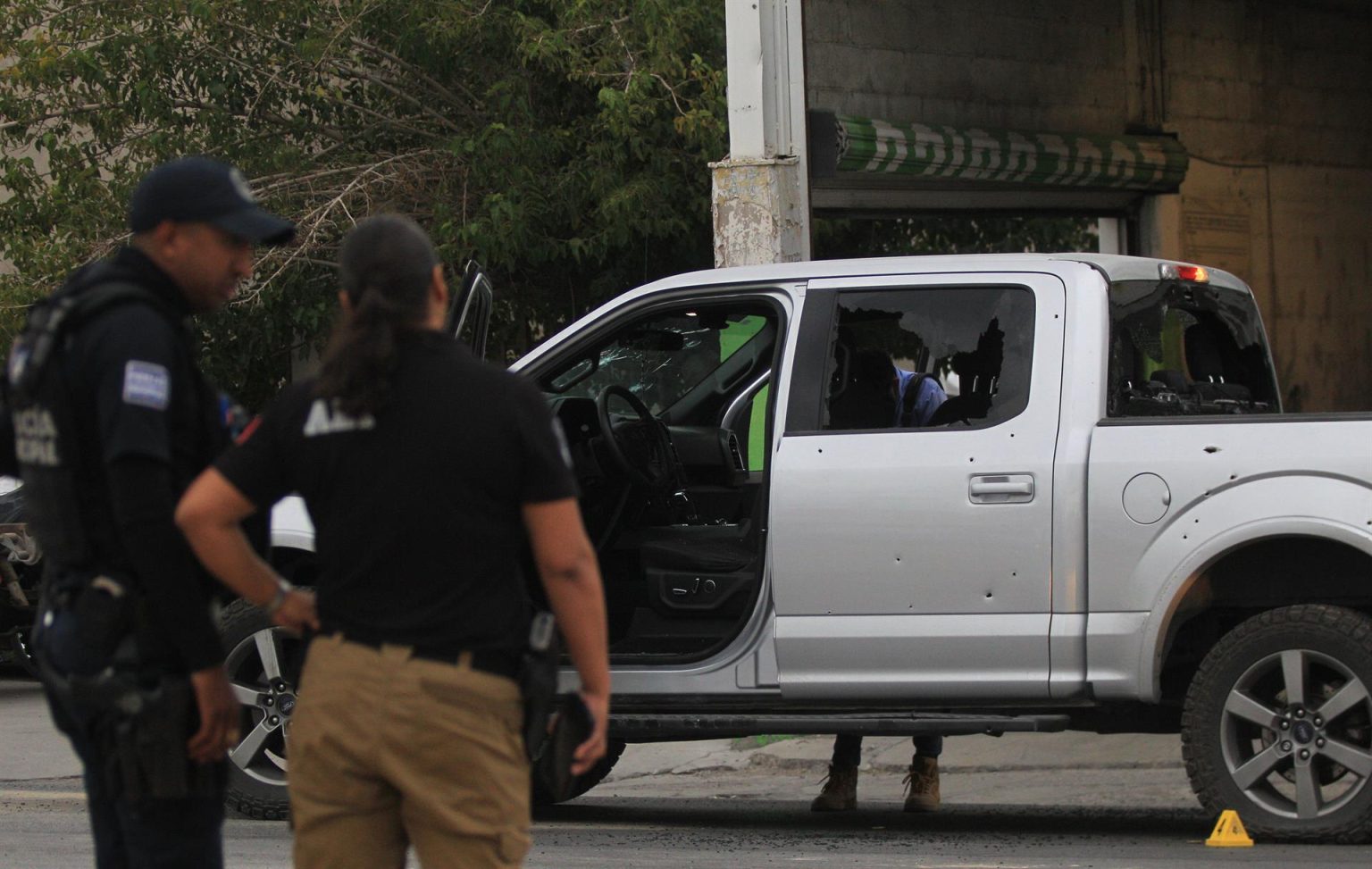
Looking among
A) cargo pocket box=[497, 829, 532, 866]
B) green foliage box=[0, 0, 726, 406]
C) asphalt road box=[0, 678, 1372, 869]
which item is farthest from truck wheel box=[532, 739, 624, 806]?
green foliage box=[0, 0, 726, 406]

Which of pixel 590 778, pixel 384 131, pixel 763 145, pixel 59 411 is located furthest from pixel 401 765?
pixel 384 131

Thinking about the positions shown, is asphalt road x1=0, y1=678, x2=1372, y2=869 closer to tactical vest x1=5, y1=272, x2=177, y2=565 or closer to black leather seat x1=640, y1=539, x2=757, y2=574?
black leather seat x1=640, y1=539, x2=757, y2=574

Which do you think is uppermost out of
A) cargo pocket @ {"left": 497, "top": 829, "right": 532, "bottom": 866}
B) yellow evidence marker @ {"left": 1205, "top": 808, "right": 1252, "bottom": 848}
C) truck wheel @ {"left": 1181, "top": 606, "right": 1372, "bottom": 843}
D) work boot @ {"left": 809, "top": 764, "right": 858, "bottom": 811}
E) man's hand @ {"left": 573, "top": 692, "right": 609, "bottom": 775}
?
man's hand @ {"left": 573, "top": 692, "right": 609, "bottom": 775}

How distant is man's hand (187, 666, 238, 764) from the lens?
334 centimetres

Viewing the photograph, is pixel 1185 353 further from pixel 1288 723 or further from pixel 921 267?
pixel 1288 723

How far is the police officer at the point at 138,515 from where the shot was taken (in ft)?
10.8

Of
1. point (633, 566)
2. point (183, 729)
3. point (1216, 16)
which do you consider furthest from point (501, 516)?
point (1216, 16)

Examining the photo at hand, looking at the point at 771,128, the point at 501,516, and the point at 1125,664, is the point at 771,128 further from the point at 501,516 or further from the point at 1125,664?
the point at 501,516

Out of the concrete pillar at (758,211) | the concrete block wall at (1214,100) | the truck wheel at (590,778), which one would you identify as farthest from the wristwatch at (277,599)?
the concrete block wall at (1214,100)

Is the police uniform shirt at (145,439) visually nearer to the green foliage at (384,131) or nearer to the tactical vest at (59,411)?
the tactical vest at (59,411)

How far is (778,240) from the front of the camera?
411 inches

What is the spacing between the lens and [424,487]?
323 centimetres

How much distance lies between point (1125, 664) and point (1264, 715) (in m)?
0.45

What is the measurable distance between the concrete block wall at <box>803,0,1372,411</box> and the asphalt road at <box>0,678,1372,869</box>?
4.02 m
